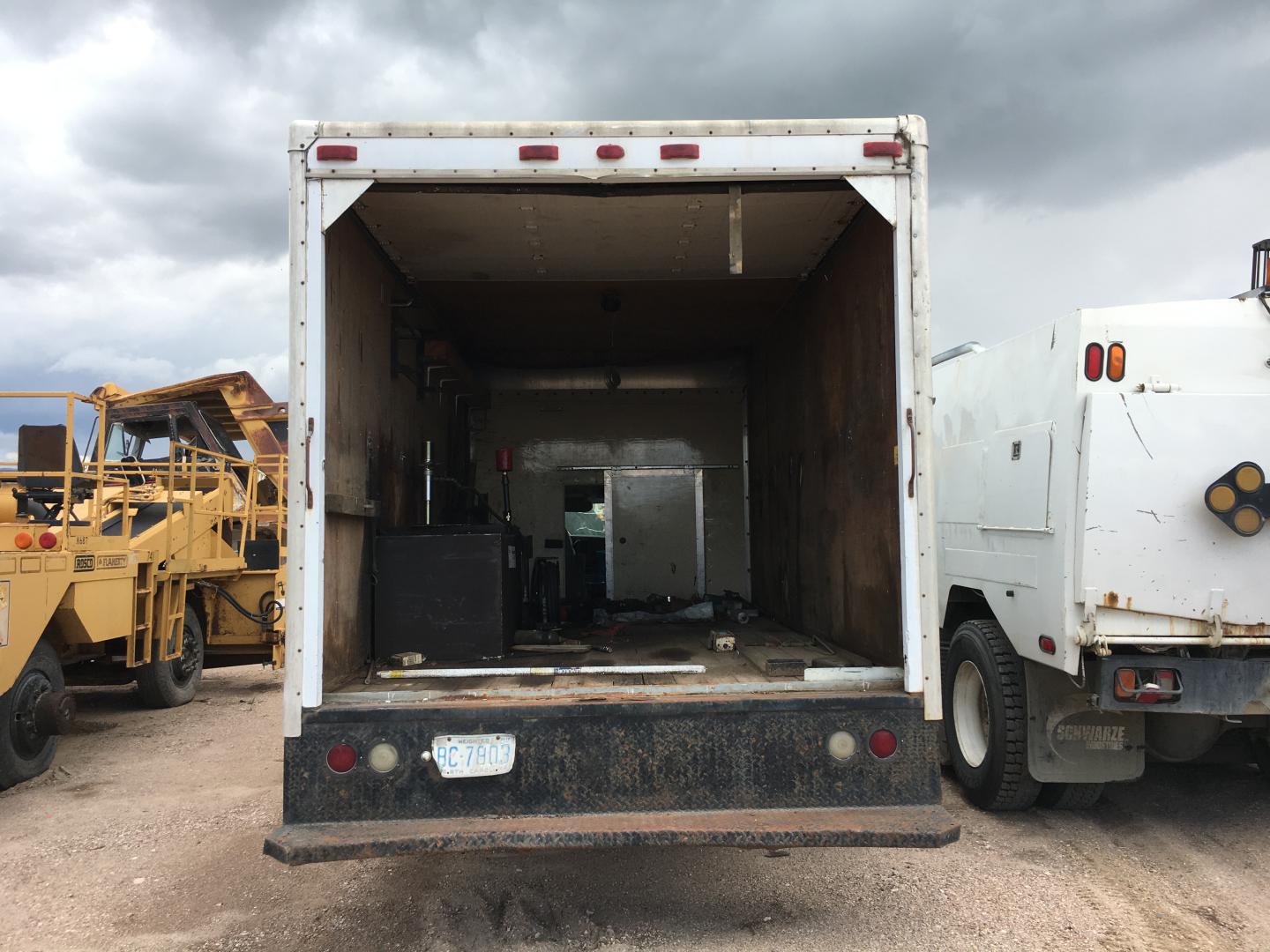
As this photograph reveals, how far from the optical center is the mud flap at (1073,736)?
449 centimetres

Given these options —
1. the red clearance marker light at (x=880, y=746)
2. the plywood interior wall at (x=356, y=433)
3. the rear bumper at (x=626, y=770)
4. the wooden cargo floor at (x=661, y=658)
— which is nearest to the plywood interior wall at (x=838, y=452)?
the wooden cargo floor at (x=661, y=658)

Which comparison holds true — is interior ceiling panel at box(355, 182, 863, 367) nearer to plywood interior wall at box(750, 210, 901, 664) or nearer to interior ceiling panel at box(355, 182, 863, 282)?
interior ceiling panel at box(355, 182, 863, 282)

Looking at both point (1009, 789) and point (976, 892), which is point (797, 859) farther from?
point (1009, 789)

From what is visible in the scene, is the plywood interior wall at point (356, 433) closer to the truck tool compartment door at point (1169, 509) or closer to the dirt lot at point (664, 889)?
the dirt lot at point (664, 889)

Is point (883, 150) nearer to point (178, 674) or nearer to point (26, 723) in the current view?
point (26, 723)

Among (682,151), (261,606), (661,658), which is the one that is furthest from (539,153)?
(261,606)

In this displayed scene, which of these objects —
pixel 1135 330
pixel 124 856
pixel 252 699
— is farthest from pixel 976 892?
pixel 252 699

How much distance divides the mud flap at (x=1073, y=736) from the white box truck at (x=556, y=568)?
3.63 feet

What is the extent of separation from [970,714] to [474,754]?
339cm

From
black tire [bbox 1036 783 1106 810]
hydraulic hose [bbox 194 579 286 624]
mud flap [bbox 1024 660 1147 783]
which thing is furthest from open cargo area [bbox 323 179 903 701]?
hydraulic hose [bbox 194 579 286 624]

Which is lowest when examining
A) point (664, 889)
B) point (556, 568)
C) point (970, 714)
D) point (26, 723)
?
point (664, 889)

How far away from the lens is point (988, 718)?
4977mm

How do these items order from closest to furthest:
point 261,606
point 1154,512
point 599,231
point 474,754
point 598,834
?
point 598,834 < point 474,754 < point 1154,512 < point 599,231 < point 261,606

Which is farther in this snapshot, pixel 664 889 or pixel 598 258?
pixel 598 258
